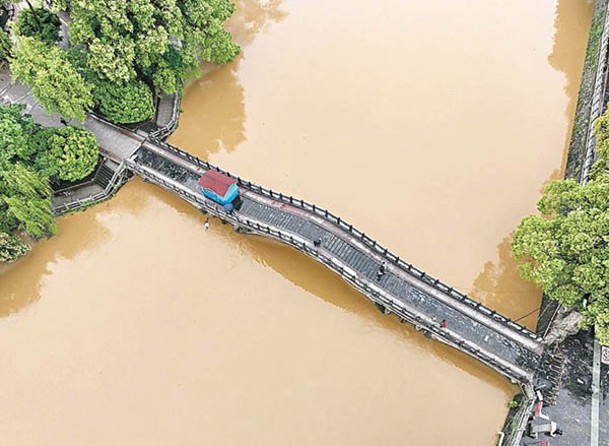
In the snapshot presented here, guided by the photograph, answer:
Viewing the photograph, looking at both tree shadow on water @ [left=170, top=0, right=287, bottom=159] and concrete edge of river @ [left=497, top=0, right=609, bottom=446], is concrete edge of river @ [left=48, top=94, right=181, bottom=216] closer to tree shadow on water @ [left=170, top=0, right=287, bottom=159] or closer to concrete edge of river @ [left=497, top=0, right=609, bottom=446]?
tree shadow on water @ [left=170, top=0, right=287, bottom=159]

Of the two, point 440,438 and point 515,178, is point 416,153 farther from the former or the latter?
point 440,438

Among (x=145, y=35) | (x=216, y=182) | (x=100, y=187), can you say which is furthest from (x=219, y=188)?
(x=145, y=35)

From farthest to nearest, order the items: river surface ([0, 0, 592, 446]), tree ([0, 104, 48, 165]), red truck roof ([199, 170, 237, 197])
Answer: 1. red truck roof ([199, 170, 237, 197])
2. tree ([0, 104, 48, 165])
3. river surface ([0, 0, 592, 446])

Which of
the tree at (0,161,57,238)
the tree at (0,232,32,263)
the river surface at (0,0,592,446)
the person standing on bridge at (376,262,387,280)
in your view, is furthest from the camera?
the tree at (0,232,32,263)

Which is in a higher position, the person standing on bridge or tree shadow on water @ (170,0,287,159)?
tree shadow on water @ (170,0,287,159)

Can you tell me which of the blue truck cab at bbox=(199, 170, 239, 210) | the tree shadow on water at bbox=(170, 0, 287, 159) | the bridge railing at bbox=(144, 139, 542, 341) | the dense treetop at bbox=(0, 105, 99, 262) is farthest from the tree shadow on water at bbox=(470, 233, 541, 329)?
the dense treetop at bbox=(0, 105, 99, 262)

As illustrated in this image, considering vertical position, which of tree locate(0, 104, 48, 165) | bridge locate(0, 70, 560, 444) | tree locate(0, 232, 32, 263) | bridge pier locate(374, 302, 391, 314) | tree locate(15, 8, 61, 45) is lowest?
tree locate(0, 232, 32, 263)

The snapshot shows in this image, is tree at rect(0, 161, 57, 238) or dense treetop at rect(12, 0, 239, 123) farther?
dense treetop at rect(12, 0, 239, 123)
